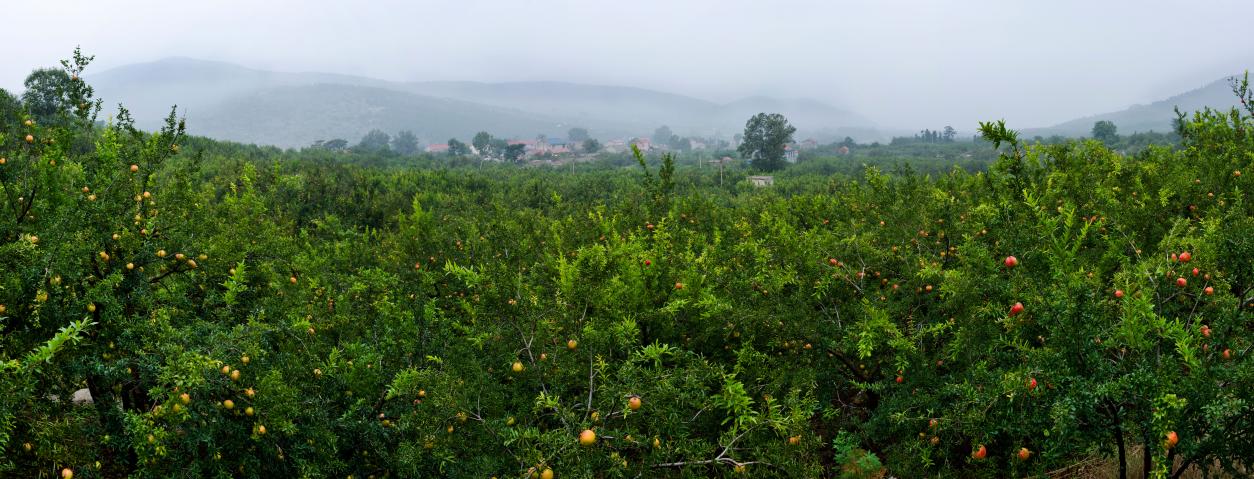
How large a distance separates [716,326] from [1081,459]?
2.54m

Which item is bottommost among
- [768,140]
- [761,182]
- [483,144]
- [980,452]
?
[483,144]

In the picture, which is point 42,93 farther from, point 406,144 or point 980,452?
A: point 406,144

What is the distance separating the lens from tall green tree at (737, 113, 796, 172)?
227 feet

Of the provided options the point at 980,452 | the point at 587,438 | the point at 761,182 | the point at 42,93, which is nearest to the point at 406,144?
the point at 42,93

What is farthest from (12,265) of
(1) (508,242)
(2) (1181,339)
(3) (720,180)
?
(3) (720,180)

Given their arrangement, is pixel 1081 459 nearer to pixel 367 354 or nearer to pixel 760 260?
pixel 760 260

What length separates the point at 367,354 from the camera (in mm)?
4082

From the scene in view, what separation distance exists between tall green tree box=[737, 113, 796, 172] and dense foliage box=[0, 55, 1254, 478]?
6292 centimetres

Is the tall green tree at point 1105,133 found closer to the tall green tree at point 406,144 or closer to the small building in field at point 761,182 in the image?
the small building in field at point 761,182

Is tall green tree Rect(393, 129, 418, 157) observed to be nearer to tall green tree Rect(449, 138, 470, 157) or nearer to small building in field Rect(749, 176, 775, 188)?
tall green tree Rect(449, 138, 470, 157)

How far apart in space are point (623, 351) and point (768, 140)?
227 ft

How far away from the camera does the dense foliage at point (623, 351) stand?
2834 millimetres

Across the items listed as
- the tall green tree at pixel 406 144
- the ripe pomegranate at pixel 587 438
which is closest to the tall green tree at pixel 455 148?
the tall green tree at pixel 406 144

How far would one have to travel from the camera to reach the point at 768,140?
70125 millimetres
